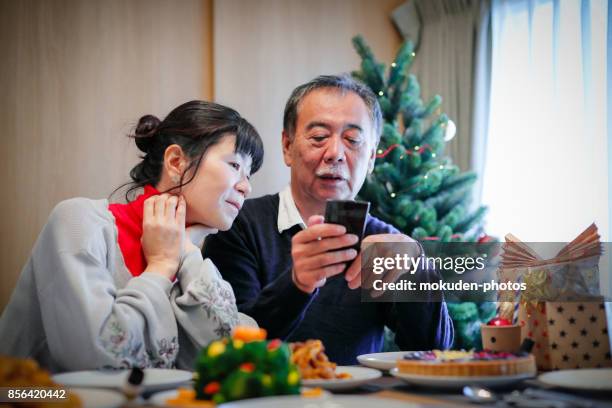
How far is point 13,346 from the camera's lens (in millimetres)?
1364

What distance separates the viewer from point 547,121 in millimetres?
3775

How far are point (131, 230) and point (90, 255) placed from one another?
17 centimetres

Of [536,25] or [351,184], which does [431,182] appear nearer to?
[351,184]

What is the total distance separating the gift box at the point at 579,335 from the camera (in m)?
1.30

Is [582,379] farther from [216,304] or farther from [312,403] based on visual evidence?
[216,304]

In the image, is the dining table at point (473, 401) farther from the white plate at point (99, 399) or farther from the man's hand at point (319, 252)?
the man's hand at point (319, 252)

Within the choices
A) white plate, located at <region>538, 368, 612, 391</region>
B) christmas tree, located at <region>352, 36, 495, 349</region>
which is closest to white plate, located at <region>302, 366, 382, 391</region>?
white plate, located at <region>538, 368, 612, 391</region>

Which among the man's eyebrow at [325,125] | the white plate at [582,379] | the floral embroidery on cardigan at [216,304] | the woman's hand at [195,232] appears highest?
the man's eyebrow at [325,125]

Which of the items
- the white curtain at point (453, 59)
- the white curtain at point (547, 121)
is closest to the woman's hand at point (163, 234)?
the white curtain at point (547, 121)

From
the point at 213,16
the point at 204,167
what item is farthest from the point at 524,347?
the point at 213,16

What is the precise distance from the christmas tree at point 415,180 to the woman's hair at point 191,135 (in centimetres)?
149

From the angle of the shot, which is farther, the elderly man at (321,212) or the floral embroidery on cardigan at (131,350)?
the elderly man at (321,212)

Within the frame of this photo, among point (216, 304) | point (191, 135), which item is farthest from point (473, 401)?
point (191, 135)

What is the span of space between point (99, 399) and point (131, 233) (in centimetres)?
65
